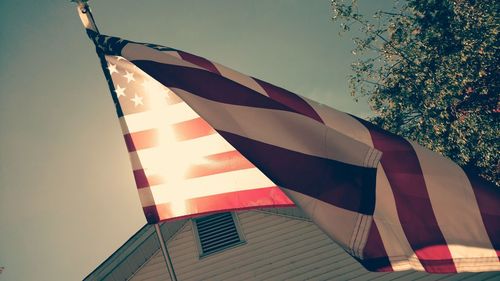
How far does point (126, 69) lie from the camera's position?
3348mm

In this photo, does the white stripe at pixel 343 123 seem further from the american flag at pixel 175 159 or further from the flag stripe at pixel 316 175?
the american flag at pixel 175 159

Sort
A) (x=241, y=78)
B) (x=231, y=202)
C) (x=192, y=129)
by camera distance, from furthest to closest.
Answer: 1. (x=192, y=129)
2. (x=231, y=202)
3. (x=241, y=78)

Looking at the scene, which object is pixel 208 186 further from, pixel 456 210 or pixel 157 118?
pixel 456 210

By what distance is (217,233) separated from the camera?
8188 mm

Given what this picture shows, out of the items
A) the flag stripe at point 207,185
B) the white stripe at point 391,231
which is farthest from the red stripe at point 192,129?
the white stripe at point 391,231

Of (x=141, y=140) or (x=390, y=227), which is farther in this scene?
A: (x=141, y=140)

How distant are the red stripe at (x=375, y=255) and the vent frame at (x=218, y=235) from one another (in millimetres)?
6367

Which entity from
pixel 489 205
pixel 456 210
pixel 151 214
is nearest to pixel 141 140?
pixel 151 214

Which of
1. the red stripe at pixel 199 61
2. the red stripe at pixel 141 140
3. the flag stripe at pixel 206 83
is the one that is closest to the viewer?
the flag stripe at pixel 206 83

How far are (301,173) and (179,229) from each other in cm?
714

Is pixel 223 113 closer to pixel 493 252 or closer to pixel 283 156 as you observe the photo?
pixel 283 156

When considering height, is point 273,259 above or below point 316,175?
below

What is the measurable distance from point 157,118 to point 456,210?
3010 mm

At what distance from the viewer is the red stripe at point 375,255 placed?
1.75m
